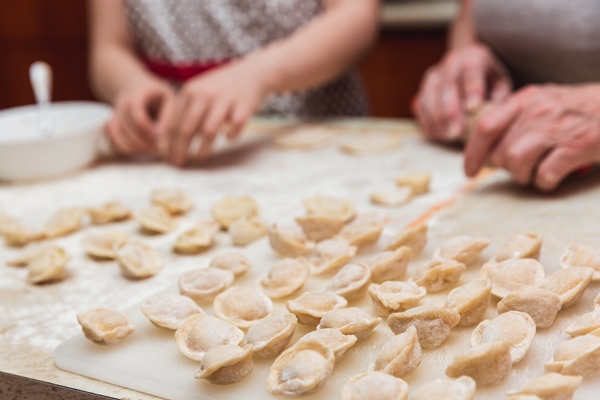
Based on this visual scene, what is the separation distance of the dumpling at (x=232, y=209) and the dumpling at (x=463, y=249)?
0.39m

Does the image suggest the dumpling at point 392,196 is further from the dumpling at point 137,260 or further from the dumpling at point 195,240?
the dumpling at point 137,260

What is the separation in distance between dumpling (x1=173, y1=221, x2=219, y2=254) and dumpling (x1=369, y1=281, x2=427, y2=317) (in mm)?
358

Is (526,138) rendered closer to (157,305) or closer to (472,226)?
(472,226)

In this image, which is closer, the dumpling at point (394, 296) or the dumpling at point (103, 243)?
the dumpling at point (394, 296)

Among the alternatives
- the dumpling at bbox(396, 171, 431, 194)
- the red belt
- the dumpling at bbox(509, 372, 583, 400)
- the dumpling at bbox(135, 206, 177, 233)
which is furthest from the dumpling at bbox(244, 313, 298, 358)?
the red belt

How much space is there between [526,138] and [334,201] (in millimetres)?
349

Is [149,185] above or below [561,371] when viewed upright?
below

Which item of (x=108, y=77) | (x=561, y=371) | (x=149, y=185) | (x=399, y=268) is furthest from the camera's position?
(x=108, y=77)

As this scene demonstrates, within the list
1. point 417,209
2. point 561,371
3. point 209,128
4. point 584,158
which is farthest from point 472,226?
point 209,128

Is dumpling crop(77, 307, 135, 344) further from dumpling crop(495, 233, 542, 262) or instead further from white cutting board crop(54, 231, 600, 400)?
dumpling crop(495, 233, 542, 262)

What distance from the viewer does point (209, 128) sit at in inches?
58.6

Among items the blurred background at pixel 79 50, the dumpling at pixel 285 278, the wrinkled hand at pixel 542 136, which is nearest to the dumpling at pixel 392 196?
the wrinkled hand at pixel 542 136

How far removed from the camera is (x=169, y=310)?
79 centimetres

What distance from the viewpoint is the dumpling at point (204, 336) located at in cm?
72
